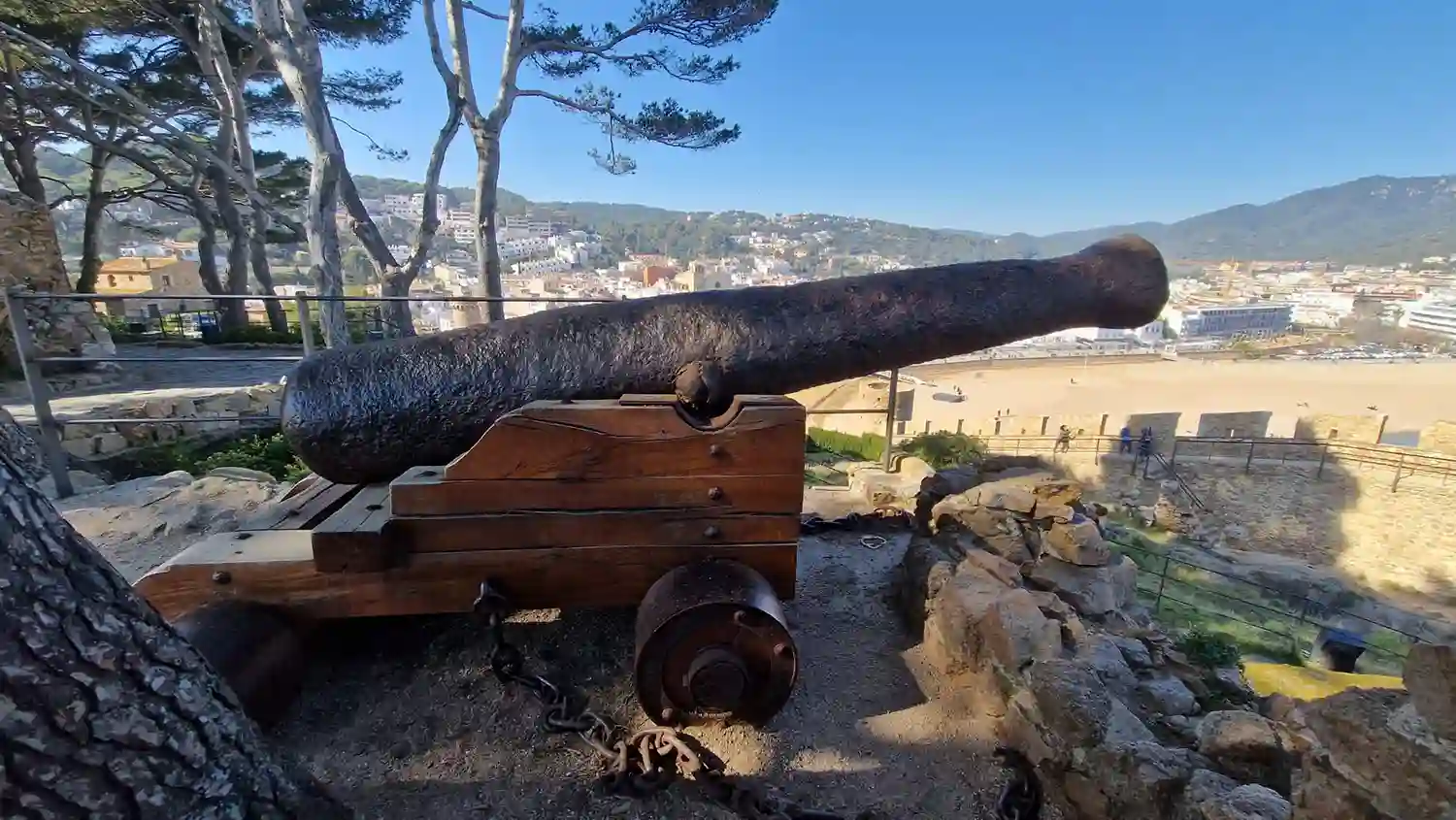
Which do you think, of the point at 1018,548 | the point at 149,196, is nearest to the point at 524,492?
the point at 1018,548

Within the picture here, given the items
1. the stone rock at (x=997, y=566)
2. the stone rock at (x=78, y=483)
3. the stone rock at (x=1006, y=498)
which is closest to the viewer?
the stone rock at (x=997, y=566)

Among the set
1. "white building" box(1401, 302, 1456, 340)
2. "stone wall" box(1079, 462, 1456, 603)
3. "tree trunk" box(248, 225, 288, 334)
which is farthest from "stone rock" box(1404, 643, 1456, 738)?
"white building" box(1401, 302, 1456, 340)

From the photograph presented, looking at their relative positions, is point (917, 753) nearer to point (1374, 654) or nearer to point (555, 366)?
point (555, 366)

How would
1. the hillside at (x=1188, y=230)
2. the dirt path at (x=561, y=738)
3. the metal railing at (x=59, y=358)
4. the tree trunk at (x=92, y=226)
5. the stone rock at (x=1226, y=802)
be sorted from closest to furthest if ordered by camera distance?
the stone rock at (x=1226, y=802) → the dirt path at (x=561, y=738) → the metal railing at (x=59, y=358) → the tree trunk at (x=92, y=226) → the hillside at (x=1188, y=230)

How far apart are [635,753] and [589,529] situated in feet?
2.23

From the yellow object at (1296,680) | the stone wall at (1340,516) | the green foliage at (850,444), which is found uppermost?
the yellow object at (1296,680)

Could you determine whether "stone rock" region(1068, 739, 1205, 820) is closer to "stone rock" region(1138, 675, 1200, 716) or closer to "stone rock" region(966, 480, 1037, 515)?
"stone rock" region(1138, 675, 1200, 716)

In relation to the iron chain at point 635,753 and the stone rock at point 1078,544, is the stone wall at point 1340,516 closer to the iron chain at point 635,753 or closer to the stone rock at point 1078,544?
the stone rock at point 1078,544

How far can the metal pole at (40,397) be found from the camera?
4164 mm

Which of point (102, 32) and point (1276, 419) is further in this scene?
point (1276, 419)

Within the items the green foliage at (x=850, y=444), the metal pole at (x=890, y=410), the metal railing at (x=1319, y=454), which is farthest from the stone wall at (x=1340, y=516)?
the metal pole at (x=890, y=410)

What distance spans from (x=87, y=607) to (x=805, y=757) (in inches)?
72.4

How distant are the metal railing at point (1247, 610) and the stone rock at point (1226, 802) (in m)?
5.63

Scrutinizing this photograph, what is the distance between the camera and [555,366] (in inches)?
93.7
